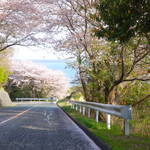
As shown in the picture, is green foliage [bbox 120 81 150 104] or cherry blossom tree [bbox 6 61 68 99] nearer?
green foliage [bbox 120 81 150 104]

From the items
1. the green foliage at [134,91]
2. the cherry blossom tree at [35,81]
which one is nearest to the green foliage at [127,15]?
the green foliage at [134,91]

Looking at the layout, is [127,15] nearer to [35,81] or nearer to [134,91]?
[134,91]

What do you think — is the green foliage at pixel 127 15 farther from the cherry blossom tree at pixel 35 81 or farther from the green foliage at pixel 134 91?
the cherry blossom tree at pixel 35 81

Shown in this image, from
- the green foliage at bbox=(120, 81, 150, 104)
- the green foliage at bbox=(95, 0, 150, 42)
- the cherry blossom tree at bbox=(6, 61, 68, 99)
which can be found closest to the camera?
the green foliage at bbox=(95, 0, 150, 42)

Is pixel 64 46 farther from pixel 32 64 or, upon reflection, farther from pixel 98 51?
pixel 32 64

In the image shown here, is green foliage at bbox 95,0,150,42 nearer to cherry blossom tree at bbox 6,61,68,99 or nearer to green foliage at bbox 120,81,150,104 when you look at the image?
green foliage at bbox 120,81,150,104

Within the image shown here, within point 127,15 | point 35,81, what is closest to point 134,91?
point 127,15

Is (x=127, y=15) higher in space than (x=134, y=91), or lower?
higher

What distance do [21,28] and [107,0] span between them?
20233 millimetres

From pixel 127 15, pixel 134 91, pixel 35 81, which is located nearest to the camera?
pixel 127 15

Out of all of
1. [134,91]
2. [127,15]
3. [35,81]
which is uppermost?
[35,81]

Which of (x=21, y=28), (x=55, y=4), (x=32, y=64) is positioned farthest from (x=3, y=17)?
(x=32, y=64)

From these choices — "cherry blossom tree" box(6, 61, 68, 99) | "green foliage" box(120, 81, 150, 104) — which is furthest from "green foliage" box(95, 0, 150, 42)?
"cherry blossom tree" box(6, 61, 68, 99)

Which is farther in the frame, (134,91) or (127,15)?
(134,91)
